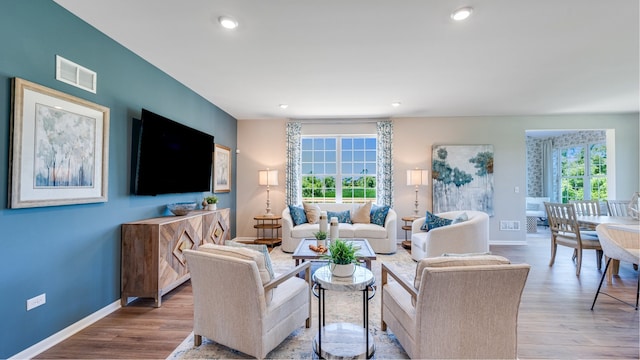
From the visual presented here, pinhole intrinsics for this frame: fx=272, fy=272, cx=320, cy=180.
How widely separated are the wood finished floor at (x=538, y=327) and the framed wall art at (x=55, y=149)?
44.9 inches

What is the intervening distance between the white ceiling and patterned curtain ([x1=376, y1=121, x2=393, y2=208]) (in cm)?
113

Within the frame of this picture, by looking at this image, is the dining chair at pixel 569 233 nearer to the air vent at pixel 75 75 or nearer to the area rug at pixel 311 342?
the area rug at pixel 311 342

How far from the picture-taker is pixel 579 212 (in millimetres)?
4371

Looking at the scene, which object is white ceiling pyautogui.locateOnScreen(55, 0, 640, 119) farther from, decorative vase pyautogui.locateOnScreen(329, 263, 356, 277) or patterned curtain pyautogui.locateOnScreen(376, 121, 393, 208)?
decorative vase pyautogui.locateOnScreen(329, 263, 356, 277)

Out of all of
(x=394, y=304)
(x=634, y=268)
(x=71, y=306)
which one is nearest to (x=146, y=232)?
(x=71, y=306)

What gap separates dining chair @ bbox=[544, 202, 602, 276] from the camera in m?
3.74

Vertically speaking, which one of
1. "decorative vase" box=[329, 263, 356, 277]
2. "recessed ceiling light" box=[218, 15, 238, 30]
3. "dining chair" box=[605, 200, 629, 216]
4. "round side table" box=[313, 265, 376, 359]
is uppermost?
"recessed ceiling light" box=[218, 15, 238, 30]

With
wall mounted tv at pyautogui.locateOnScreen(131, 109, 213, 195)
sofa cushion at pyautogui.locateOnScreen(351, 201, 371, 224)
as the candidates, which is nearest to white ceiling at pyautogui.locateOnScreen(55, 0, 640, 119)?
wall mounted tv at pyautogui.locateOnScreen(131, 109, 213, 195)

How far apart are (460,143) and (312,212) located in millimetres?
3417

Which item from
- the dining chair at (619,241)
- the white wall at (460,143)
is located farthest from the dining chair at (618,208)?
the dining chair at (619,241)

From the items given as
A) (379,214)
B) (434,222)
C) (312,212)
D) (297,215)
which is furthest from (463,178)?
(297,215)

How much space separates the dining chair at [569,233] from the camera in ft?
12.3

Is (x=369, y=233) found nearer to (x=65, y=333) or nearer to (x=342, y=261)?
(x=342, y=261)

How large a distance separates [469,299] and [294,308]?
1.27m
